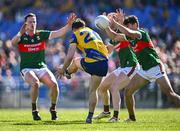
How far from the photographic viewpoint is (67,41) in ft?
122

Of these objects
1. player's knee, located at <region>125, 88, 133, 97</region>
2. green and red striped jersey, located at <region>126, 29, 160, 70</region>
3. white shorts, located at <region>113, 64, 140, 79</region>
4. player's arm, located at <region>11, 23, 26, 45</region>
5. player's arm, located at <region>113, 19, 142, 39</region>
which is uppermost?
player's arm, located at <region>11, 23, 26, 45</region>

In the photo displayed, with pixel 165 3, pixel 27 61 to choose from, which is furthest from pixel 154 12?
pixel 27 61

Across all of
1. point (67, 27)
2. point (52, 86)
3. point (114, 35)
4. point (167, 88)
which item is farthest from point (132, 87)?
point (67, 27)

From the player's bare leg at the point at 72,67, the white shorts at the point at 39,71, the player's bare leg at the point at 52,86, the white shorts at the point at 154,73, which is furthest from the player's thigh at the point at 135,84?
the white shorts at the point at 39,71

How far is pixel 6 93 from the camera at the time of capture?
100 ft

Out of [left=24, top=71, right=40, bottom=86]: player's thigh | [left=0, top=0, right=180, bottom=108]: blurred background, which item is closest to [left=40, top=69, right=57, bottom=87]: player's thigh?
[left=24, top=71, right=40, bottom=86]: player's thigh

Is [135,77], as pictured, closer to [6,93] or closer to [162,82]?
[162,82]

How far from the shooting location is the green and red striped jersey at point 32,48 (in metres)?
19.2

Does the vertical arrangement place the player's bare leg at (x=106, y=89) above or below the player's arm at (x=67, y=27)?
below

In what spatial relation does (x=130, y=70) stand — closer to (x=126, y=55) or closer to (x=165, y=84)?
(x=126, y=55)

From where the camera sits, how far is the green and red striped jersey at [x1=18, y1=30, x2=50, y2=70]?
19188mm

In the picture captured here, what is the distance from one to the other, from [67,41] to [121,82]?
62.3ft

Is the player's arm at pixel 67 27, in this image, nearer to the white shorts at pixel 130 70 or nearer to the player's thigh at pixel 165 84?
the white shorts at pixel 130 70

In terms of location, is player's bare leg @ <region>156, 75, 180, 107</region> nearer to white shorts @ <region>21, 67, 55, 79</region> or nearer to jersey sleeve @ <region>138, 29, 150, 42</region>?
jersey sleeve @ <region>138, 29, 150, 42</region>
